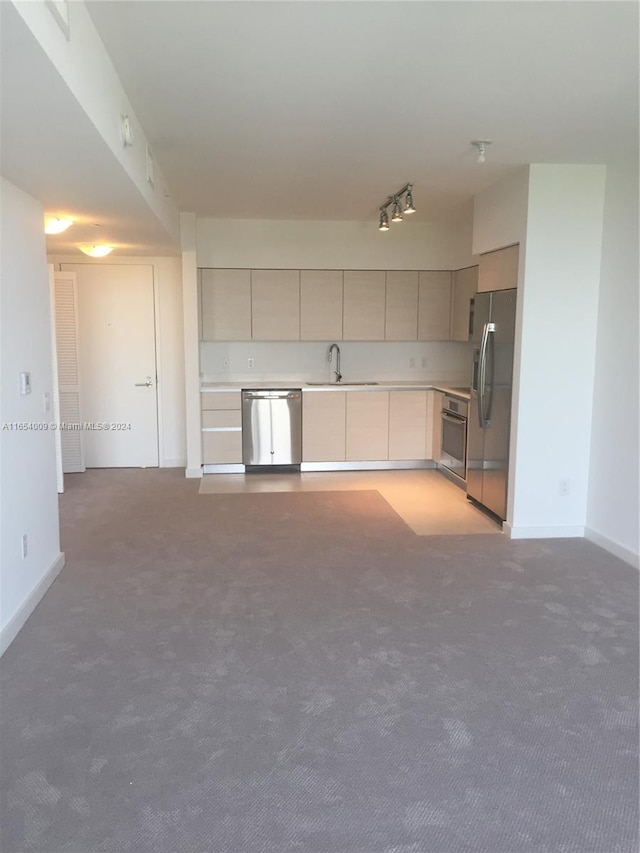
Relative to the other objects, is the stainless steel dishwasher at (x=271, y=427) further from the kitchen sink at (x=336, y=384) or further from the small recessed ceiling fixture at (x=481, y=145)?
the small recessed ceiling fixture at (x=481, y=145)

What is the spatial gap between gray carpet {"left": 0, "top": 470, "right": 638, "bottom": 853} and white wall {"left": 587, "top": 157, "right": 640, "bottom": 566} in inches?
13.2

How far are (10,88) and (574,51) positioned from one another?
211 cm

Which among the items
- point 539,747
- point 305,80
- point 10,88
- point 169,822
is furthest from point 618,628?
point 10,88

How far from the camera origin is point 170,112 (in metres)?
3.19

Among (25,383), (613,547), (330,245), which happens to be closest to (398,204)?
(330,245)

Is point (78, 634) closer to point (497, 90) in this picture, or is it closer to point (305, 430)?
point (497, 90)

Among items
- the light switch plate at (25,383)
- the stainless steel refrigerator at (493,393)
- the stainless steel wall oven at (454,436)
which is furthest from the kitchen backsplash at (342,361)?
the light switch plate at (25,383)

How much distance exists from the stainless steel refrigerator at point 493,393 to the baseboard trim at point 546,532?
0.58 ft

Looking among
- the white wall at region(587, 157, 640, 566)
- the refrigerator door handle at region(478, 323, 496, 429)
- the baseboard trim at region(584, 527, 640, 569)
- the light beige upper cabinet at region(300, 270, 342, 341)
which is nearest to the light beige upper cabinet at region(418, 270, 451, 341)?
the light beige upper cabinet at region(300, 270, 342, 341)

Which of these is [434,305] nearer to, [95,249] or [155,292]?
[155,292]

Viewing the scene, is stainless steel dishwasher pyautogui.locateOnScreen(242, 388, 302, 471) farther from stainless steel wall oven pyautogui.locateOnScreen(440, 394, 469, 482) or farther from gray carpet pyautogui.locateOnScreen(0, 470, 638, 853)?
gray carpet pyautogui.locateOnScreen(0, 470, 638, 853)

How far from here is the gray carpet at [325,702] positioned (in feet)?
6.27

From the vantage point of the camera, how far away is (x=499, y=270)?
4.71 m

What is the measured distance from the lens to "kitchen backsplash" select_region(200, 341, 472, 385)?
6.93m
